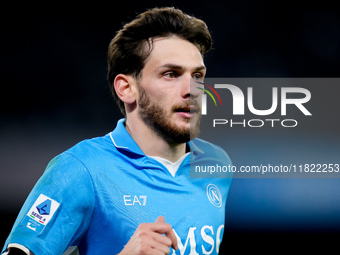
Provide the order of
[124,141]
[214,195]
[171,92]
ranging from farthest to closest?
1. [214,195]
2. [124,141]
3. [171,92]

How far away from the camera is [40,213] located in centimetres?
166

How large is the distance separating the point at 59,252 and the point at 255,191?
379 cm

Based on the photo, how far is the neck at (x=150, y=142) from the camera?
78.9 inches

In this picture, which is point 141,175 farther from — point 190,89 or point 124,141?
point 190,89

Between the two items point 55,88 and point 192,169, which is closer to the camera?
point 192,169

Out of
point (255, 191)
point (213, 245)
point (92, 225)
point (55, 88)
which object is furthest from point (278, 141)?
point (92, 225)

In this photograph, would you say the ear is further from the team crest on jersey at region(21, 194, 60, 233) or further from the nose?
the team crest on jersey at region(21, 194, 60, 233)

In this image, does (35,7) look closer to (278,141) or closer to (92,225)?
(278,141)

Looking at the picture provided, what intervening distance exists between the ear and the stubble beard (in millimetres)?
64

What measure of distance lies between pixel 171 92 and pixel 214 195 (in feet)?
2.02

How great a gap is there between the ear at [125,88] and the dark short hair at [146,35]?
3cm

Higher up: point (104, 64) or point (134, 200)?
point (104, 64)

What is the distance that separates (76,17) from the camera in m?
5.28

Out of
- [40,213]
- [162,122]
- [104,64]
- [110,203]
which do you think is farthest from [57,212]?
[104,64]
